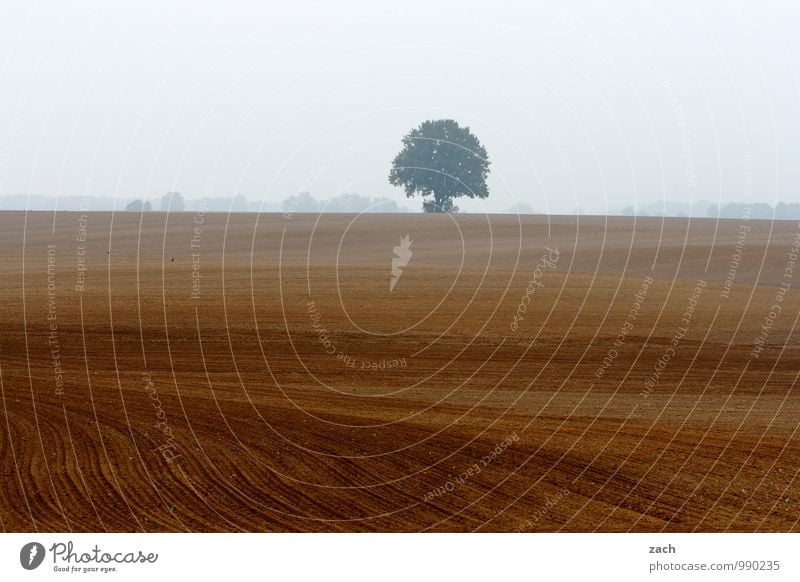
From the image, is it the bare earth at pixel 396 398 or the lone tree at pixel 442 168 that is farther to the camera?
the lone tree at pixel 442 168

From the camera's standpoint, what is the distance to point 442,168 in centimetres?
11300

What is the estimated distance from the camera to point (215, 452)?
17766 mm

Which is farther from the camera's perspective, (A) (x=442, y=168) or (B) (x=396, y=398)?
(A) (x=442, y=168)

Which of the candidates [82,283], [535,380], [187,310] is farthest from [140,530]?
[82,283]

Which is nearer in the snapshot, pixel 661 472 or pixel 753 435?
pixel 661 472

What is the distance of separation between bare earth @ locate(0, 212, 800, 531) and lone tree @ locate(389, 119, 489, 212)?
5456 cm

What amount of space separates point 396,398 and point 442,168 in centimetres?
9078

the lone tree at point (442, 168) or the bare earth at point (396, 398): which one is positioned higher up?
the lone tree at point (442, 168)

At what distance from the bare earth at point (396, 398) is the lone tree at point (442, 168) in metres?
54.6

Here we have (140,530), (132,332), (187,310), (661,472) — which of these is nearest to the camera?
(140,530)

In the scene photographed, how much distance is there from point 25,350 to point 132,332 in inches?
170

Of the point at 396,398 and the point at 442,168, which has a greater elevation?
the point at 442,168

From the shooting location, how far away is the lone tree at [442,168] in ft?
358

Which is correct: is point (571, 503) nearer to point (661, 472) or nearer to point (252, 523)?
point (661, 472)
